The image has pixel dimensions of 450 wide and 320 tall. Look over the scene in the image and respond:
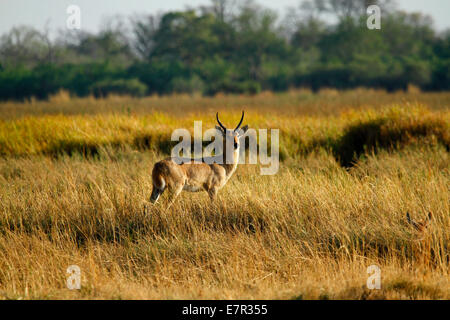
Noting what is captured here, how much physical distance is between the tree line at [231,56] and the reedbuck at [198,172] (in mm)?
23966

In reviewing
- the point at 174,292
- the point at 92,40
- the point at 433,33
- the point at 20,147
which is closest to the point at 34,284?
the point at 174,292

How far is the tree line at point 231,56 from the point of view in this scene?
32344 mm

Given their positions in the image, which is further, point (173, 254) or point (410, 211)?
point (410, 211)

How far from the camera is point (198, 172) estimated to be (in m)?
6.49

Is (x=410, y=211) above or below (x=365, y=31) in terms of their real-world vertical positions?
below

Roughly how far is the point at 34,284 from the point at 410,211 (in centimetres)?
457

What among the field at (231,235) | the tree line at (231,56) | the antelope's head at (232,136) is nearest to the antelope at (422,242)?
the field at (231,235)

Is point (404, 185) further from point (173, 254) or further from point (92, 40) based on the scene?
point (92, 40)

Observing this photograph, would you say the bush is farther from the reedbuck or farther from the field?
the reedbuck

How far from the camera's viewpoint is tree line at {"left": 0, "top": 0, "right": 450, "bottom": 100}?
106 ft

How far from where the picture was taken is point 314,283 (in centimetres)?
424

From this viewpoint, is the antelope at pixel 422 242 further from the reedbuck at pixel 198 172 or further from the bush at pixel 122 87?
the bush at pixel 122 87

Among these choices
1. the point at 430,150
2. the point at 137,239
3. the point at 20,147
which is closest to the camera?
the point at 137,239
